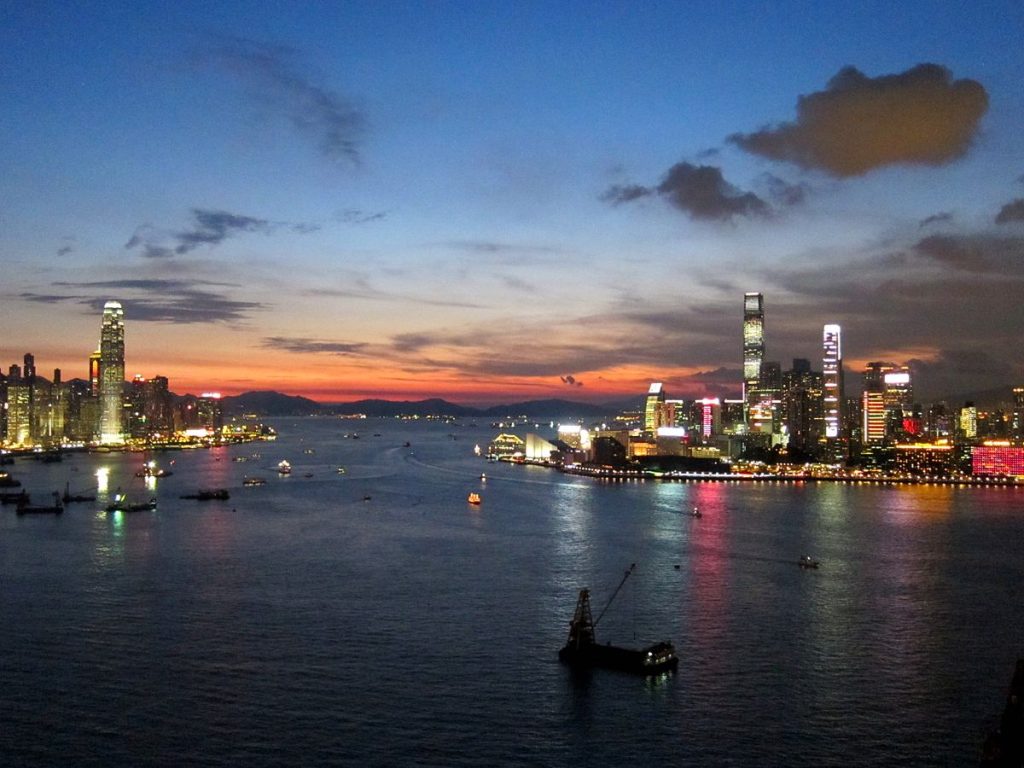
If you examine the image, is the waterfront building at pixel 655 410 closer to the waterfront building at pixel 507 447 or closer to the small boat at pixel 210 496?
the waterfront building at pixel 507 447

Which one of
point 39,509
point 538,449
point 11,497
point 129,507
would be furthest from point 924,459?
point 11,497

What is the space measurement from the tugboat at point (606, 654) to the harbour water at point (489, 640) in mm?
381

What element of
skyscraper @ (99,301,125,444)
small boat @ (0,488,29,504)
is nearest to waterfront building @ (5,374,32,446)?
skyscraper @ (99,301,125,444)

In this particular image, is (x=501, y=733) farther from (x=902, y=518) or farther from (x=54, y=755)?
(x=902, y=518)

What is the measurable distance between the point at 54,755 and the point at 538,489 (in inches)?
1604

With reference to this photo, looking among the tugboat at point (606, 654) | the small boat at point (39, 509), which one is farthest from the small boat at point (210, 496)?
the tugboat at point (606, 654)

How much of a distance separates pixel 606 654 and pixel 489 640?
2439 millimetres

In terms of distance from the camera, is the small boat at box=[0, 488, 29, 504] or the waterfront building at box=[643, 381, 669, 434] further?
the waterfront building at box=[643, 381, 669, 434]

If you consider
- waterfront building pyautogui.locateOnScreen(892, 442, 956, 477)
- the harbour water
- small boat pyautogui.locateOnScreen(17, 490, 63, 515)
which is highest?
waterfront building pyautogui.locateOnScreen(892, 442, 956, 477)

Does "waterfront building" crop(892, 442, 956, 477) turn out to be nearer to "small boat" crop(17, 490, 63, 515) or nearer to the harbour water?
the harbour water

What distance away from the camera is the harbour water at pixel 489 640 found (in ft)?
43.0

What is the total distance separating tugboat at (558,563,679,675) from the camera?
626 inches

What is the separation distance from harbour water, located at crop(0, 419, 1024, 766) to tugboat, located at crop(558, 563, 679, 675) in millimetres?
381

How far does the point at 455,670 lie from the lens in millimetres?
15883
